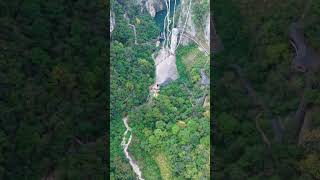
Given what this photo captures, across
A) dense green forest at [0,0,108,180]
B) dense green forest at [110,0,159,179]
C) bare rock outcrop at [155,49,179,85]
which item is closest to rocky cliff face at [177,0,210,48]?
bare rock outcrop at [155,49,179,85]

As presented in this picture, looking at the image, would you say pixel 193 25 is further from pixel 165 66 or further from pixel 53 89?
pixel 53 89

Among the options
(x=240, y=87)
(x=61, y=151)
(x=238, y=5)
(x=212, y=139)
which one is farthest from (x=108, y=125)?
(x=238, y=5)

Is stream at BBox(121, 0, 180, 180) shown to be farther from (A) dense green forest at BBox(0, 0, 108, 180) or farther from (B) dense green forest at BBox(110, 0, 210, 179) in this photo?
(A) dense green forest at BBox(0, 0, 108, 180)

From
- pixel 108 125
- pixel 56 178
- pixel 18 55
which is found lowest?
pixel 56 178

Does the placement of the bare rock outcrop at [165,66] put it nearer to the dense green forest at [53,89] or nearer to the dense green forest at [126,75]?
the dense green forest at [126,75]

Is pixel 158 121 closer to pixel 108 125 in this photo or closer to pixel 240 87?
pixel 108 125

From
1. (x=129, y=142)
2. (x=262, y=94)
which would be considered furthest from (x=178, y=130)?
(x=262, y=94)
